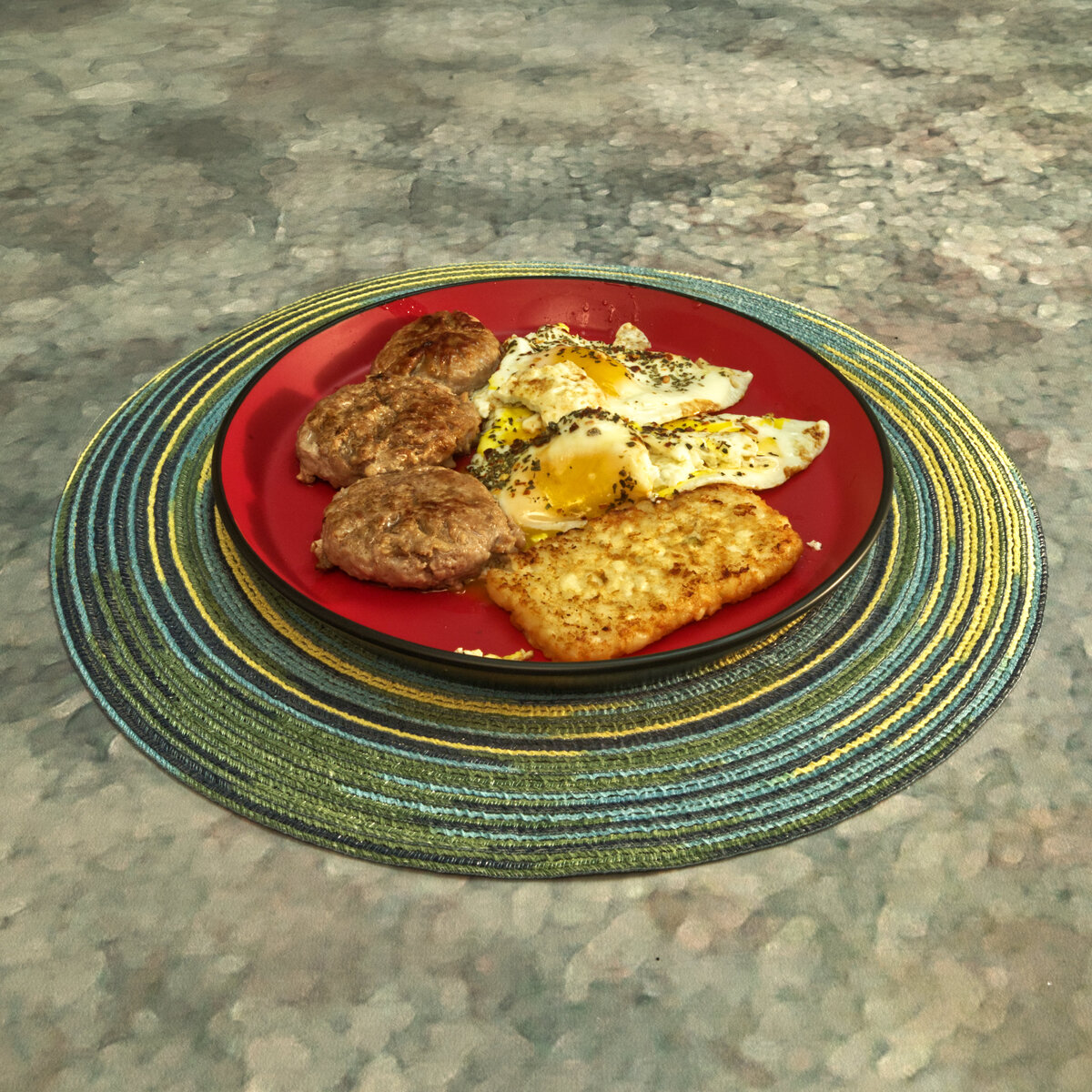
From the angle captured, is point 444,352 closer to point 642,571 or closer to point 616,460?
point 616,460

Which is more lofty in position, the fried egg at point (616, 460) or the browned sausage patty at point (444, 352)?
the browned sausage patty at point (444, 352)

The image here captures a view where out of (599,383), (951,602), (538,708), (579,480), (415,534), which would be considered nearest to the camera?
(538,708)

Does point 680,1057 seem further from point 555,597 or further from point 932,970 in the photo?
point 555,597

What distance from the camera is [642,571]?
8.52 ft

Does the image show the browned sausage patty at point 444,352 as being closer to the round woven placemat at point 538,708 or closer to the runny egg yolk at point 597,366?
the runny egg yolk at point 597,366

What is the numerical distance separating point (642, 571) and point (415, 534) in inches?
22.8

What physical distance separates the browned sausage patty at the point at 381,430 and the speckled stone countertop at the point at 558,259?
2.83 feet

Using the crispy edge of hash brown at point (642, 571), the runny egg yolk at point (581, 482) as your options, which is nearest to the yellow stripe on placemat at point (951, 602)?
the crispy edge of hash brown at point (642, 571)

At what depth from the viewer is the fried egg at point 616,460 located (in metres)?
2.87

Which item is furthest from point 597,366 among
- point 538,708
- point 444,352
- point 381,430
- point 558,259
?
point 558,259

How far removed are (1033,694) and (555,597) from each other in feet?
4.06

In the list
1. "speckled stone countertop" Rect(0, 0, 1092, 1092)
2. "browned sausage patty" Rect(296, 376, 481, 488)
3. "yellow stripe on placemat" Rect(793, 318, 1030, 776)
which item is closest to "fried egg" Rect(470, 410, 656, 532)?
"browned sausage patty" Rect(296, 376, 481, 488)

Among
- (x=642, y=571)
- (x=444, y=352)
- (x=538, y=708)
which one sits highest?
(x=444, y=352)

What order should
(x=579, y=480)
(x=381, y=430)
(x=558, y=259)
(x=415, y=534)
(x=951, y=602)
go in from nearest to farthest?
1. (x=415, y=534)
2. (x=951, y=602)
3. (x=579, y=480)
4. (x=381, y=430)
5. (x=558, y=259)
